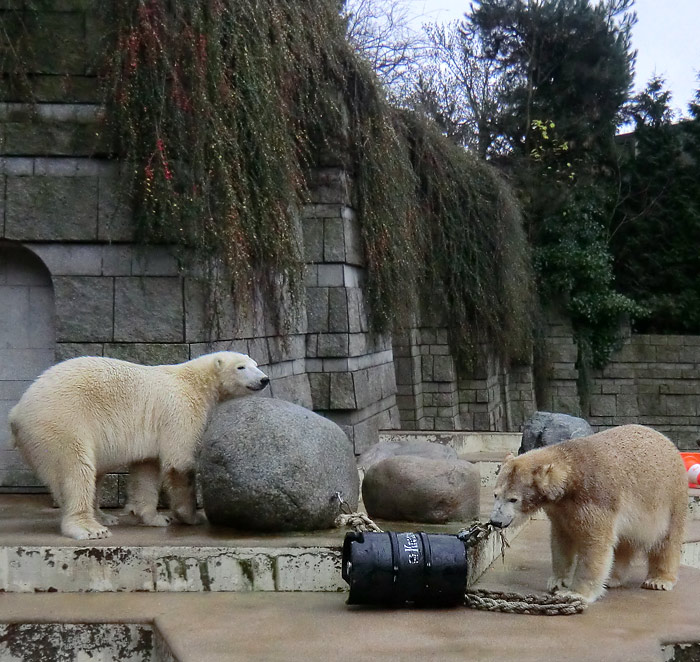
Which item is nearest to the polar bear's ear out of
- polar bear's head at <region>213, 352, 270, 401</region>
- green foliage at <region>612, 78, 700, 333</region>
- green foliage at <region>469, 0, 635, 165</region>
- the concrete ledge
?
polar bear's head at <region>213, 352, 270, 401</region>

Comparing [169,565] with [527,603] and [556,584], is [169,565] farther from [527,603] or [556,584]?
[556,584]

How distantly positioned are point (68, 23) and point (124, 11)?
1.55 feet

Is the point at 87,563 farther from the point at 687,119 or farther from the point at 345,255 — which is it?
the point at 687,119

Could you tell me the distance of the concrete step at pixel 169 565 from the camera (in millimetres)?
4176

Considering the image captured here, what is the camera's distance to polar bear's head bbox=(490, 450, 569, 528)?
12.9 feet

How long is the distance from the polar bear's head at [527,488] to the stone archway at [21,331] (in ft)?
10.9

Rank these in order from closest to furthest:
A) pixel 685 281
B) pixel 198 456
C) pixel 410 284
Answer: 1. pixel 198 456
2. pixel 410 284
3. pixel 685 281

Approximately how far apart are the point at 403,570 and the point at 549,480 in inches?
28.7

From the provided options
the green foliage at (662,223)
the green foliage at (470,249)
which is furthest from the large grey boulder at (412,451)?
the green foliage at (662,223)

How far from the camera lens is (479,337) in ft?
40.8

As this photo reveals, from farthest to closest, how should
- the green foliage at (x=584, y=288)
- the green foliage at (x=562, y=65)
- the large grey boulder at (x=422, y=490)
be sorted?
1. the green foliage at (x=562, y=65)
2. the green foliage at (x=584, y=288)
3. the large grey boulder at (x=422, y=490)

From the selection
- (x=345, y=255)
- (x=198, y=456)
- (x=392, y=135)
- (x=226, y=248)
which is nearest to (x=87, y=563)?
(x=198, y=456)

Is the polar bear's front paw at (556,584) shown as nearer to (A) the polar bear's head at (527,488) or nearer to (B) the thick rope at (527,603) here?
(B) the thick rope at (527,603)

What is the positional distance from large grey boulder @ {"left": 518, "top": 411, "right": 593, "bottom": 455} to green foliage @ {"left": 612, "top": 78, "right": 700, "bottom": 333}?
488 inches
